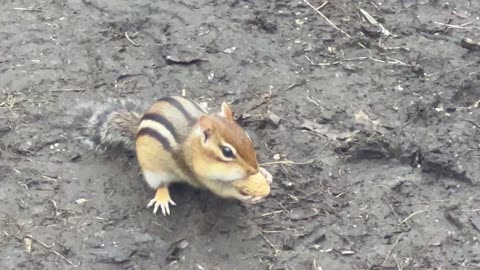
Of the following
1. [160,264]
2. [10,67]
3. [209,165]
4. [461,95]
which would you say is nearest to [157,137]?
[209,165]

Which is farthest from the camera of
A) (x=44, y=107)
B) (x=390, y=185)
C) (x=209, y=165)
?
(x=44, y=107)

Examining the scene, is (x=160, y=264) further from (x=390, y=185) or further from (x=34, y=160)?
(x=390, y=185)

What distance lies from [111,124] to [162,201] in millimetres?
528

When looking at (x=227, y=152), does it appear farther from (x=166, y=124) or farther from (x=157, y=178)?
(x=157, y=178)

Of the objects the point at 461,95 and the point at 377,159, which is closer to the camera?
the point at 377,159

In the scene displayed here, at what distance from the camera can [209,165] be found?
13.9 feet

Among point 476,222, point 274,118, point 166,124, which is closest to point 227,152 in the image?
point 166,124

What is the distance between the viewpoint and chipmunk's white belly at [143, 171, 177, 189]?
4469 mm

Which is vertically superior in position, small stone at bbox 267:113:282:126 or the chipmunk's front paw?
small stone at bbox 267:113:282:126

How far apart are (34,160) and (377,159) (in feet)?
5.72

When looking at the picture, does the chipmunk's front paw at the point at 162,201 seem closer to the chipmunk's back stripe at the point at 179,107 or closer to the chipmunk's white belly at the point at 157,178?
the chipmunk's white belly at the point at 157,178

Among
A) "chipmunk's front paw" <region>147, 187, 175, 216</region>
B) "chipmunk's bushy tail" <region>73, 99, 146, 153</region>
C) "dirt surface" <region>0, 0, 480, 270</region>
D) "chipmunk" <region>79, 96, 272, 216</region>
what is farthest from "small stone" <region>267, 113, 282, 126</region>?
"chipmunk's front paw" <region>147, 187, 175, 216</region>

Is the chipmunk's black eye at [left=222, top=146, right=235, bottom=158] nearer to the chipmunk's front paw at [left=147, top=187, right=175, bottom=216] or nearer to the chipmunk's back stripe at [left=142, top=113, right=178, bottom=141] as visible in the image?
the chipmunk's back stripe at [left=142, top=113, right=178, bottom=141]

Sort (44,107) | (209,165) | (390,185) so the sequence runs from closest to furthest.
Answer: (209,165)
(390,185)
(44,107)
